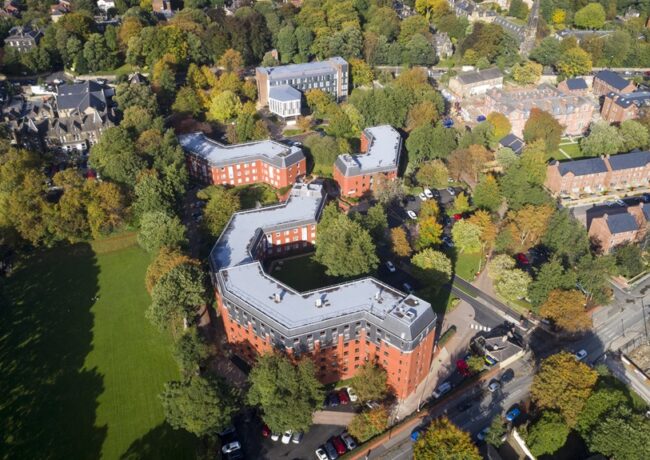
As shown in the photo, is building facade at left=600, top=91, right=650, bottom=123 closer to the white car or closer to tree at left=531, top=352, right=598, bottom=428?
tree at left=531, top=352, right=598, bottom=428

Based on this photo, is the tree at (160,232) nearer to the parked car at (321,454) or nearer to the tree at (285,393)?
the tree at (285,393)

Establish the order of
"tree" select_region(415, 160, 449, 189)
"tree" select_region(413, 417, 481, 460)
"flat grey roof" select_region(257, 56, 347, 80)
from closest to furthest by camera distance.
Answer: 1. "tree" select_region(413, 417, 481, 460)
2. "tree" select_region(415, 160, 449, 189)
3. "flat grey roof" select_region(257, 56, 347, 80)

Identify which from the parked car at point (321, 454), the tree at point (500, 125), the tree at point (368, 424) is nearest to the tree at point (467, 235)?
the tree at point (368, 424)

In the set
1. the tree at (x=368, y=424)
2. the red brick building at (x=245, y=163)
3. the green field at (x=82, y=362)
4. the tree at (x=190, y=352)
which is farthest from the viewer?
the red brick building at (x=245, y=163)

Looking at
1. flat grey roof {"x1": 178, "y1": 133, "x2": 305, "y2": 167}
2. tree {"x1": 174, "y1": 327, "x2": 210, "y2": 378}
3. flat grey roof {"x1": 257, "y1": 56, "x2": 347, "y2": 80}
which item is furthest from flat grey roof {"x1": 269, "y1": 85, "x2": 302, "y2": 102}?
tree {"x1": 174, "y1": 327, "x2": 210, "y2": 378}

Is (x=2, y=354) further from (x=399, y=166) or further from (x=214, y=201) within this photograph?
(x=399, y=166)
